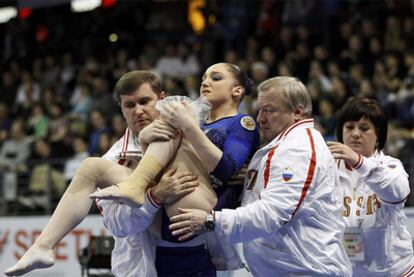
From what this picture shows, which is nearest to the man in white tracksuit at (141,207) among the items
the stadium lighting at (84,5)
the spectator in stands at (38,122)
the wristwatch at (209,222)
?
the wristwatch at (209,222)

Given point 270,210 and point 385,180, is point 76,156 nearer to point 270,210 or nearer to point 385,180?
point 385,180

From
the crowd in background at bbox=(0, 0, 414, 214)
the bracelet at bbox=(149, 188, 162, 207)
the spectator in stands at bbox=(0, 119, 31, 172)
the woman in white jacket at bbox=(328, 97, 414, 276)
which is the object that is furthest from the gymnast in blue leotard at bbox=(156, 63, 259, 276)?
the spectator in stands at bbox=(0, 119, 31, 172)

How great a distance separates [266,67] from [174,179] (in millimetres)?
8371

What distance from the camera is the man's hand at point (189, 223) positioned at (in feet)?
15.7

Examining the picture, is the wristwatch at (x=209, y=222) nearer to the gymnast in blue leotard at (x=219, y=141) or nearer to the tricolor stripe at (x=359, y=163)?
the gymnast in blue leotard at (x=219, y=141)

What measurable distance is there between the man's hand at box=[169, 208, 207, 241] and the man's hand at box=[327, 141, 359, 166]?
0.86 metres

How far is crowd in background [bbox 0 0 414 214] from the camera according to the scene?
11.6 meters

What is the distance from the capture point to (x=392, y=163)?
5598mm

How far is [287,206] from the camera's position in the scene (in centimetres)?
475

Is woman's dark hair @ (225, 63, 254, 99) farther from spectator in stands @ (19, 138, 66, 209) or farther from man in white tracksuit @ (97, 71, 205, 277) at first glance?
spectator in stands @ (19, 138, 66, 209)

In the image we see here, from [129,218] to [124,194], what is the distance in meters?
0.23

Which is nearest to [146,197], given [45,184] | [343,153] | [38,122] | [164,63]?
[343,153]

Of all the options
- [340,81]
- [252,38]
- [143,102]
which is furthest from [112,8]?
[143,102]

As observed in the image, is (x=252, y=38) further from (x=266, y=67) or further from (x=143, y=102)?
(x=143, y=102)
